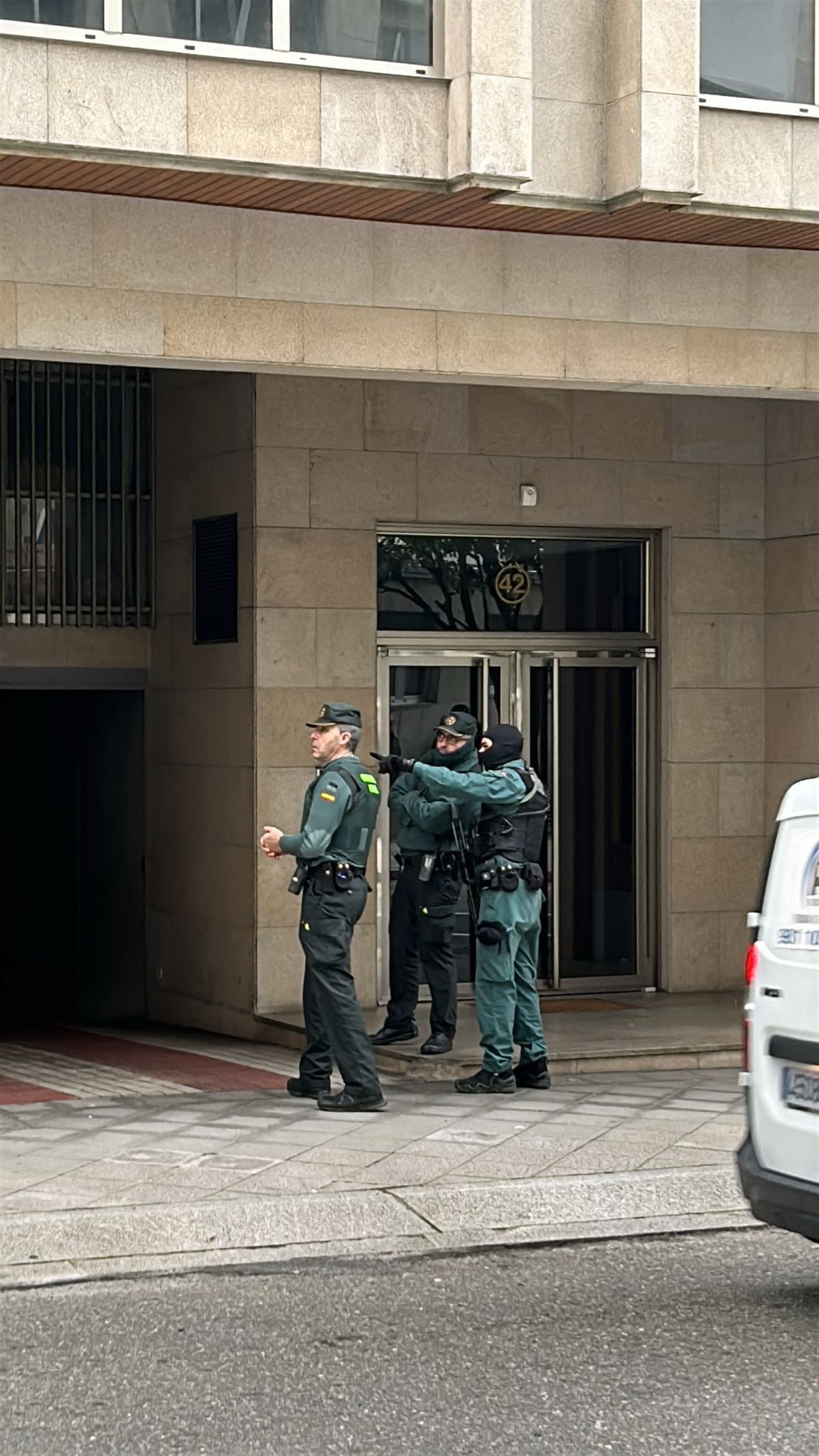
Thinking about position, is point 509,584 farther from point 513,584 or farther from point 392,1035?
point 392,1035

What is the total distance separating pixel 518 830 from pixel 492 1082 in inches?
50.8

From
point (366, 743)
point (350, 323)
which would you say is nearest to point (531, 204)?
point (350, 323)

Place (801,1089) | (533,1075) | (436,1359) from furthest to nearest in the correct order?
(533,1075) → (801,1089) → (436,1359)

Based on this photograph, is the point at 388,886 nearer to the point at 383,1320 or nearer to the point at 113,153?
the point at 113,153

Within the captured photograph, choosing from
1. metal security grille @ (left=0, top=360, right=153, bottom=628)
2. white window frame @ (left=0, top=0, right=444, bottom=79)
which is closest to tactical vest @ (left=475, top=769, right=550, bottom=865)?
white window frame @ (left=0, top=0, right=444, bottom=79)

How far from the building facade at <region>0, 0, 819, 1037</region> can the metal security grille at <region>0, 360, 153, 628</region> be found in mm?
24

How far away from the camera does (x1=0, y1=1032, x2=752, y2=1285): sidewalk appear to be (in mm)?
7461

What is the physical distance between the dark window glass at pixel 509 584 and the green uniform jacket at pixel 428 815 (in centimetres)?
212

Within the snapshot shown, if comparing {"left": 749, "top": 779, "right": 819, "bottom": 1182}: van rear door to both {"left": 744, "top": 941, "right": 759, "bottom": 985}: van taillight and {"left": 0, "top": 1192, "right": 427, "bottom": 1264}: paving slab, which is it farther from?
{"left": 0, "top": 1192, "right": 427, "bottom": 1264}: paving slab

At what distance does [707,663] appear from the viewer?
13984 millimetres

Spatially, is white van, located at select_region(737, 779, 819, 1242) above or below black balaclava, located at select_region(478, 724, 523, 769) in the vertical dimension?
below

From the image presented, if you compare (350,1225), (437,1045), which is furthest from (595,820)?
(350,1225)

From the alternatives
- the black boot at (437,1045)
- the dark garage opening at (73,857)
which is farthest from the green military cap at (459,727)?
the dark garage opening at (73,857)

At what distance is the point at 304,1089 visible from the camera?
10172 millimetres
